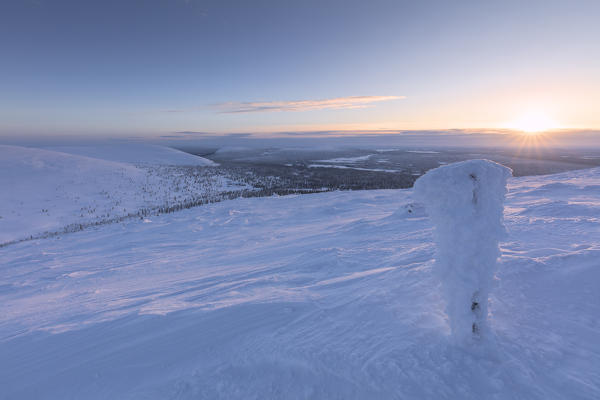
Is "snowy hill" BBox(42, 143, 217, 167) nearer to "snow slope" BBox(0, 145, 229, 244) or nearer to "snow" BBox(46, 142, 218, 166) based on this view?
"snow" BBox(46, 142, 218, 166)

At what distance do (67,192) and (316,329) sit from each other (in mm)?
35833

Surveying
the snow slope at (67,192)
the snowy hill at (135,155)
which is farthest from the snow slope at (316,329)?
the snowy hill at (135,155)

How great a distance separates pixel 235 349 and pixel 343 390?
5.21 feet

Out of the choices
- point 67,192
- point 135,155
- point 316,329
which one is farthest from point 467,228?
point 135,155

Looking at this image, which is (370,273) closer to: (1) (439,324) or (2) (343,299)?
(2) (343,299)

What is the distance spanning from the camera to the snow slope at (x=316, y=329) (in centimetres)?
305

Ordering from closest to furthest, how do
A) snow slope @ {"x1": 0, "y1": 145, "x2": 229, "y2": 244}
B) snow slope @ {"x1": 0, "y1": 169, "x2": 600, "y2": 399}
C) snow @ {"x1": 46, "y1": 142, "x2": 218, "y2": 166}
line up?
snow slope @ {"x1": 0, "y1": 169, "x2": 600, "y2": 399} → snow slope @ {"x1": 0, "y1": 145, "x2": 229, "y2": 244} → snow @ {"x1": 46, "y1": 142, "x2": 218, "y2": 166}

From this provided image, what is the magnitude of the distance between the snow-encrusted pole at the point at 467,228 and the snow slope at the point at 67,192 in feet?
74.8

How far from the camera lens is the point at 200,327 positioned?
4344 millimetres

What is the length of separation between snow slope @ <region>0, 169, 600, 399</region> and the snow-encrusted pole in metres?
0.52

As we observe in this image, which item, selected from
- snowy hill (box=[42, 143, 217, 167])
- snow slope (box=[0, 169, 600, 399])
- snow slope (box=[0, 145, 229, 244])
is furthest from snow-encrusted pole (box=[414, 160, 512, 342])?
snowy hill (box=[42, 143, 217, 167])

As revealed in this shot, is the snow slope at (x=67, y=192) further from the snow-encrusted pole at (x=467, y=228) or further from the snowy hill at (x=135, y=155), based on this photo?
the snowy hill at (x=135, y=155)

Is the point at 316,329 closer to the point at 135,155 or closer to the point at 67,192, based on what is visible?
the point at 67,192

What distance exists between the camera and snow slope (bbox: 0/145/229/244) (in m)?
20.4
